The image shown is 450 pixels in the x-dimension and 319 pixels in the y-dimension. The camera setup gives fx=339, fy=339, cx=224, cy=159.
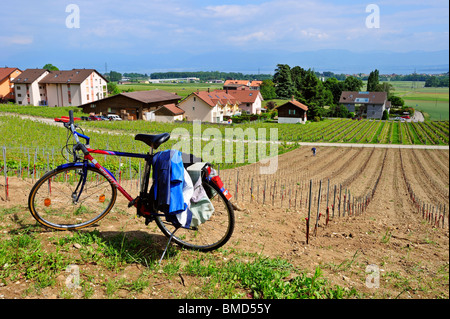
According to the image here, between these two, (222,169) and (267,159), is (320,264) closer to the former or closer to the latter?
(222,169)

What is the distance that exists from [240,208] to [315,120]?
48124 mm

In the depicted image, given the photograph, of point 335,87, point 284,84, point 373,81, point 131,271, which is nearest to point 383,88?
point 373,81

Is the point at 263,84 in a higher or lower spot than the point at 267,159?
higher

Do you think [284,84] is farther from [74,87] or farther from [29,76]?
[29,76]

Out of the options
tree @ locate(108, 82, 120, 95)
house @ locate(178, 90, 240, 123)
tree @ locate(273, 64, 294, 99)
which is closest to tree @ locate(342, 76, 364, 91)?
tree @ locate(273, 64, 294, 99)

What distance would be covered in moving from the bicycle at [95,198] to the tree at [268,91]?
193ft

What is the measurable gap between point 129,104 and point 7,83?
18909 millimetres

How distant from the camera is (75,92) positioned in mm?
39312

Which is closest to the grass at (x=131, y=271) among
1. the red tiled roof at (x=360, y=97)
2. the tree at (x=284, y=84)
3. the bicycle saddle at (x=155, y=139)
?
the bicycle saddle at (x=155, y=139)

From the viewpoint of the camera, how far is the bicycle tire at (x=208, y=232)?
11.6ft

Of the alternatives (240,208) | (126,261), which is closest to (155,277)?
(126,261)

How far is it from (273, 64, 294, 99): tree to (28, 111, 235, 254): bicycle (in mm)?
62419

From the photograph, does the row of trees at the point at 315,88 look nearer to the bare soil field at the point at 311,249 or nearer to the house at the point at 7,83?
the house at the point at 7,83

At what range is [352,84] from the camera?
61406mm
